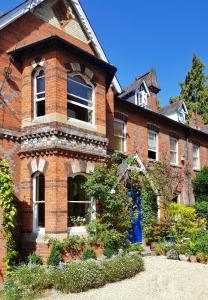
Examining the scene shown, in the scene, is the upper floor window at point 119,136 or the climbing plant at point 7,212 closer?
the climbing plant at point 7,212

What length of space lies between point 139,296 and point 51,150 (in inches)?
226

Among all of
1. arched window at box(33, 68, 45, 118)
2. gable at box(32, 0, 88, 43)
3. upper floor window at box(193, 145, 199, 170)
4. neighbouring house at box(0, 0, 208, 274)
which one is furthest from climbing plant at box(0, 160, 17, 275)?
upper floor window at box(193, 145, 199, 170)

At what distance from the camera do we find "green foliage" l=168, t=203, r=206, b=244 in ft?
54.2

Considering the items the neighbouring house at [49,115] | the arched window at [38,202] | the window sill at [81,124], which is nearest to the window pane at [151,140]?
the neighbouring house at [49,115]

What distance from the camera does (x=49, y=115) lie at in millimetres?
12875

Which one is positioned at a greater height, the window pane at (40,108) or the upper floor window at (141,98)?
the upper floor window at (141,98)

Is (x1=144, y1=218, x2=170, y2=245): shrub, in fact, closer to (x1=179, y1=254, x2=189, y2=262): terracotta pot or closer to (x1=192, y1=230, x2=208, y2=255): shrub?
(x1=192, y1=230, x2=208, y2=255): shrub

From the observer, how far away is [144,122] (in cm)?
2070

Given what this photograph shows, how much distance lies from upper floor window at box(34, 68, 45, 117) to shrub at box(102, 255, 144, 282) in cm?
→ 612

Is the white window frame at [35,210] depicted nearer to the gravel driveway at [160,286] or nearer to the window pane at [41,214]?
the window pane at [41,214]

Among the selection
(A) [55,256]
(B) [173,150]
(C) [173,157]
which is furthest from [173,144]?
(A) [55,256]

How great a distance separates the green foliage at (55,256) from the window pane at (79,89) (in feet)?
19.3

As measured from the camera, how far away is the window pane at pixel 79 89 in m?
14.0

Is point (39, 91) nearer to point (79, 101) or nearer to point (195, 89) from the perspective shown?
point (79, 101)
